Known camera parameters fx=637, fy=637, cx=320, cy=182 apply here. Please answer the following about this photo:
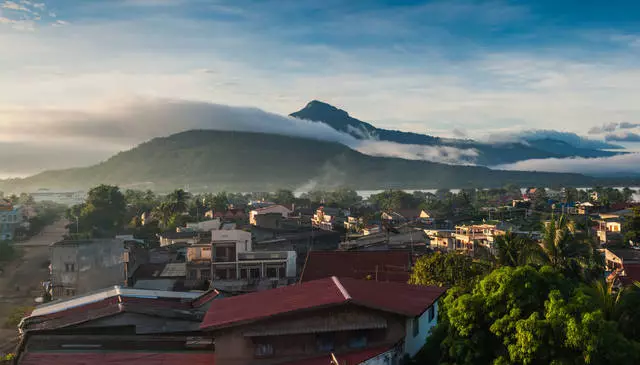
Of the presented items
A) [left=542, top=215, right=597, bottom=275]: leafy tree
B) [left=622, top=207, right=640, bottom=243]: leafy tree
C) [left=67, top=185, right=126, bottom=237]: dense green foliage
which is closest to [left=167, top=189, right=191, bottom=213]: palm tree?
[left=67, top=185, right=126, bottom=237]: dense green foliage

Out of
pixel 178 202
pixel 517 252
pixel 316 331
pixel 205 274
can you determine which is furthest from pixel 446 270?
pixel 178 202

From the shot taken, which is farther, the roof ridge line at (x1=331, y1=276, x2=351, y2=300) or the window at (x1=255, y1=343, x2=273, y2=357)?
the roof ridge line at (x1=331, y1=276, x2=351, y2=300)

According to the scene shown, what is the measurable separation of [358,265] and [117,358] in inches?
693

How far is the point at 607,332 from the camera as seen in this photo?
11.3 meters

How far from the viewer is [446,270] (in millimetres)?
24500

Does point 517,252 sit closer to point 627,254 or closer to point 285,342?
point 285,342

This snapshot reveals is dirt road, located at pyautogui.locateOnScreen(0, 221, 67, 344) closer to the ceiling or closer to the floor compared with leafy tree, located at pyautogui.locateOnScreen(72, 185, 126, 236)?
closer to the floor

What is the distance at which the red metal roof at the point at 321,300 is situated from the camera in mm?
13367

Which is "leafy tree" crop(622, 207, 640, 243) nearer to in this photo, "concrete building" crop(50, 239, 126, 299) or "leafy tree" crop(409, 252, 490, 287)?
"leafy tree" crop(409, 252, 490, 287)

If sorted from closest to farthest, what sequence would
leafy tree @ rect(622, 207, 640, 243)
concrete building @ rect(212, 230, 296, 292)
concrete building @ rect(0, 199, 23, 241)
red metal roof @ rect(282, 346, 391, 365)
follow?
1. red metal roof @ rect(282, 346, 391, 365)
2. concrete building @ rect(212, 230, 296, 292)
3. leafy tree @ rect(622, 207, 640, 243)
4. concrete building @ rect(0, 199, 23, 241)

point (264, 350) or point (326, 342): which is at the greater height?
point (326, 342)

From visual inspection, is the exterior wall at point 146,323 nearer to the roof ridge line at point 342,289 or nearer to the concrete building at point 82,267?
the roof ridge line at point 342,289

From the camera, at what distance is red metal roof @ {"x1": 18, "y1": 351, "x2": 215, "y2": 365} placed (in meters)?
14.6

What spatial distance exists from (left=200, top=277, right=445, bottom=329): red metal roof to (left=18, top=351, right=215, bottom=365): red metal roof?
3.64 feet
